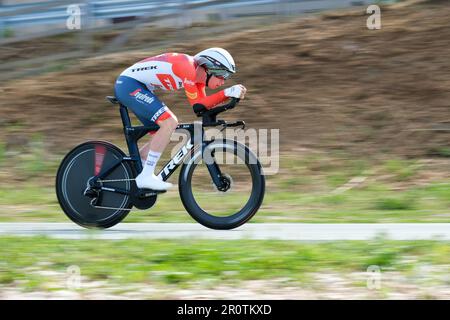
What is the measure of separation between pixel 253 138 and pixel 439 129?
8.60 ft

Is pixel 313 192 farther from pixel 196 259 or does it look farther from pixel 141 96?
pixel 196 259

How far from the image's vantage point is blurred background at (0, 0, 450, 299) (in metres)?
7.24

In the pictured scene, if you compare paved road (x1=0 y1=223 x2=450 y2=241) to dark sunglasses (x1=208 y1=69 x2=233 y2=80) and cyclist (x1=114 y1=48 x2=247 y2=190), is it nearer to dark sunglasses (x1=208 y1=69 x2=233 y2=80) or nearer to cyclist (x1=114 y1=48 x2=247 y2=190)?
cyclist (x1=114 y1=48 x2=247 y2=190)

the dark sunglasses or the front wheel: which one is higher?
the dark sunglasses

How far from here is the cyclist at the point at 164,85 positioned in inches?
352

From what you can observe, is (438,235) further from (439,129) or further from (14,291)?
(439,129)

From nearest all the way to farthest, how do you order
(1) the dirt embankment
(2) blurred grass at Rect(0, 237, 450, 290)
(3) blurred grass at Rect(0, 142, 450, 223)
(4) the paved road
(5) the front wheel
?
(2) blurred grass at Rect(0, 237, 450, 290), (4) the paved road, (5) the front wheel, (3) blurred grass at Rect(0, 142, 450, 223), (1) the dirt embankment

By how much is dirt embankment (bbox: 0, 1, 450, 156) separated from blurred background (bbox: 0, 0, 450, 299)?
0.10 feet

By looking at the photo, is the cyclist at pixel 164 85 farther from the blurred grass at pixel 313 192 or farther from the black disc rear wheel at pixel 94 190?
the blurred grass at pixel 313 192

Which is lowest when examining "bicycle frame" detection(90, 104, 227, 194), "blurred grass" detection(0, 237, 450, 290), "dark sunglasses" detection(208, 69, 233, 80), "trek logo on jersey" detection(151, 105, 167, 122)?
"blurred grass" detection(0, 237, 450, 290)

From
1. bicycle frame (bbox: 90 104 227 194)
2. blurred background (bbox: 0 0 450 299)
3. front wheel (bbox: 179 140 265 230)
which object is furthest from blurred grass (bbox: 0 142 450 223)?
bicycle frame (bbox: 90 104 227 194)

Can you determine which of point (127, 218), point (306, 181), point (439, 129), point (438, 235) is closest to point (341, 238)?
point (438, 235)

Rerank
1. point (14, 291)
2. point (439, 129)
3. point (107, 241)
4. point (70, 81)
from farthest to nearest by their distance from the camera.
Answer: point (70, 81)
point (439, 129)
point (107, 241)
point (14, 291)

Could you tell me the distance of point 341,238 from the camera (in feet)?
28.1
